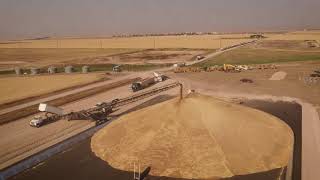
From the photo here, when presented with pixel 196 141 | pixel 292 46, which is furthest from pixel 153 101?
pixel 292 46

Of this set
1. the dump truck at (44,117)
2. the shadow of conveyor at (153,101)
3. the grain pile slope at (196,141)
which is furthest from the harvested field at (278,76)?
the dump truck at (44,117)

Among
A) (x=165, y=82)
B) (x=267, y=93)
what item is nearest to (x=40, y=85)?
(x=165, y=82)

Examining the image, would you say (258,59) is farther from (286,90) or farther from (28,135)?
(28,135)

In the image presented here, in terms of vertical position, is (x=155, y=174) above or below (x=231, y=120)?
below

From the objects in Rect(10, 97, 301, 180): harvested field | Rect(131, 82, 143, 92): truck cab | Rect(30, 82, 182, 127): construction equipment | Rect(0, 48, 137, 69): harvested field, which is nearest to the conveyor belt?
Rect(30, 82, 182, 127): construction equipment

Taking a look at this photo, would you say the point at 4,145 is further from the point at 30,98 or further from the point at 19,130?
the point at 30,98

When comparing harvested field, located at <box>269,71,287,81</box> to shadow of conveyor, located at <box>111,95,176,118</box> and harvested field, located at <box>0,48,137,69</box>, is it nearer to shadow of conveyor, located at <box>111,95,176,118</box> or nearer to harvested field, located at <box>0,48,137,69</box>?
shadow of conveyor, located at <box>111,95,176,118</box>

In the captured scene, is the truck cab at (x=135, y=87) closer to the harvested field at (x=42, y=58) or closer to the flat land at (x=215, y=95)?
the flat land at (x=215, y=95)
